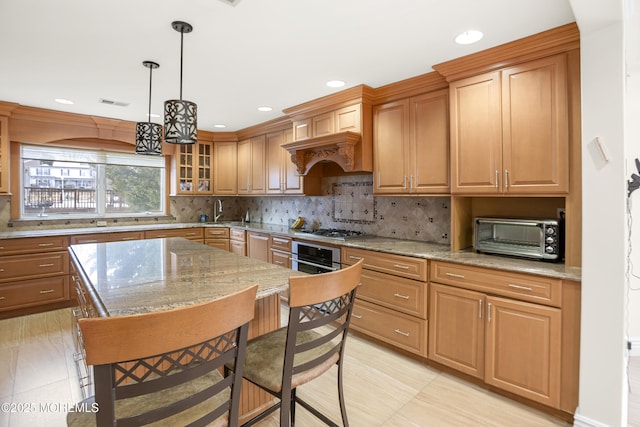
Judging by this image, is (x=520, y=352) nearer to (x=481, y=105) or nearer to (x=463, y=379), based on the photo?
(x=463, y=379)

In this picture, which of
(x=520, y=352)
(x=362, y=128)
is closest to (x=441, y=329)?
(x=520, y=352)

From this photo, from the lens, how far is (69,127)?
4.12 m

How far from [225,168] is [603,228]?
4792mm

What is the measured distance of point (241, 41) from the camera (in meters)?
2.20

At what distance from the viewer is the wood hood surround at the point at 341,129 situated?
317 centimetres

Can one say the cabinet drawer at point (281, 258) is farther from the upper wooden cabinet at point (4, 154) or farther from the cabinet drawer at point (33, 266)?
the upper wooden cabinet at point (4, 154)

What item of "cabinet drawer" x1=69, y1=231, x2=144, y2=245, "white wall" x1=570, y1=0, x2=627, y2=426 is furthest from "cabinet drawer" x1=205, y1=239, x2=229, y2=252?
"white wall" x1=570, y1=0, x2=627, y2=426

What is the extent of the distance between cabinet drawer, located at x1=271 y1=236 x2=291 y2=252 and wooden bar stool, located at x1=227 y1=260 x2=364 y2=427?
2.25m

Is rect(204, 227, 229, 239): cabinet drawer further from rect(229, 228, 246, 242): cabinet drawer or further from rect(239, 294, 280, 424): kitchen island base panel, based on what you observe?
rect(239, 294, 280, 424): kitchen island base panel

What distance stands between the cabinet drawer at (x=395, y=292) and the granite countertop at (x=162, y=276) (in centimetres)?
118

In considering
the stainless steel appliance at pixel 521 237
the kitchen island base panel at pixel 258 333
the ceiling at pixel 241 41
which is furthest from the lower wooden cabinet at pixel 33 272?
the stainless steel appliance at pixel 521 237

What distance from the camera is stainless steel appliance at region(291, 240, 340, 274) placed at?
3234 millimetres

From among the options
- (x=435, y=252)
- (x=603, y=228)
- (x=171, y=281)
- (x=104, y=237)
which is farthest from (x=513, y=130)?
(x=104, y=237)

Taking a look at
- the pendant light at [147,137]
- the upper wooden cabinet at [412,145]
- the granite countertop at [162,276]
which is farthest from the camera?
the upper wooden cabinet at [412,145]
